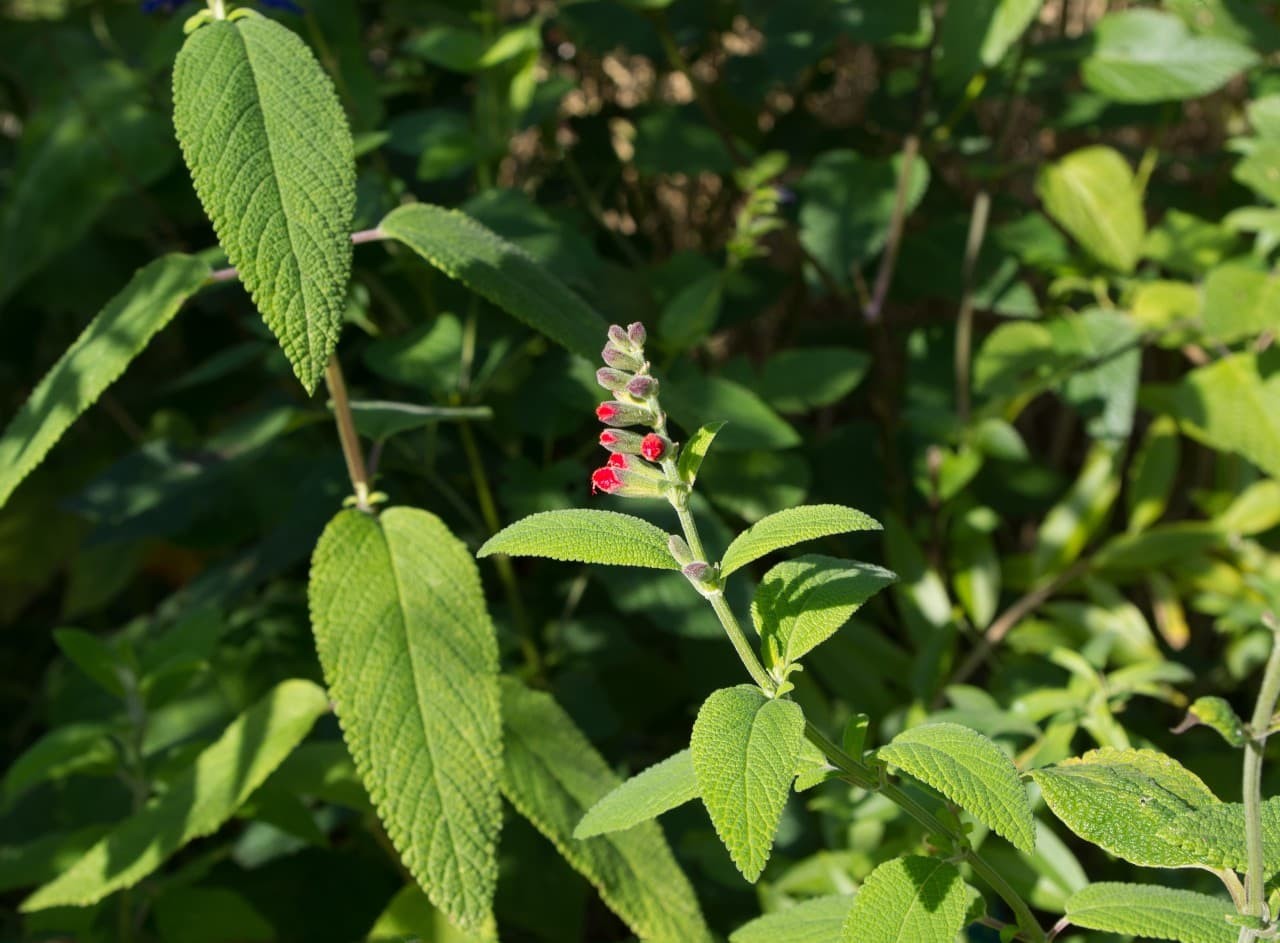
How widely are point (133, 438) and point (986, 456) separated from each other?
114 centimetres

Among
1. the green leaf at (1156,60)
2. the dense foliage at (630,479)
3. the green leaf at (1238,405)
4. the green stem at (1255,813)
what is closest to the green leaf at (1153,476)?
the dense foliage at (630,479)

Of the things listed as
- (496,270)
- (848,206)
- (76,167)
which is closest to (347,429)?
(496,270)

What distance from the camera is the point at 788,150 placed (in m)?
1.69

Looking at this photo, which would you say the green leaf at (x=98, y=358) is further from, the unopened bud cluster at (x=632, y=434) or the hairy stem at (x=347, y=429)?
the unopened bud cluster at (x=632, y=434)

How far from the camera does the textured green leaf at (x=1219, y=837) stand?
0.61 metres

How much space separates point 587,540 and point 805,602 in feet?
0.37

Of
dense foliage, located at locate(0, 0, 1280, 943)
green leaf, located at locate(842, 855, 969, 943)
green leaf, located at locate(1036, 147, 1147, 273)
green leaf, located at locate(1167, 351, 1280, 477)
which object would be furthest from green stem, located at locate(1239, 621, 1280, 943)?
green leaf, located at locate(1036, 147, 1147, 273)

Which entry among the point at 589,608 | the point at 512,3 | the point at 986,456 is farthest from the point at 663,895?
the point at 512,3

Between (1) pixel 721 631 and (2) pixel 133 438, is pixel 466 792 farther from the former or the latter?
(2) pixel 133 438

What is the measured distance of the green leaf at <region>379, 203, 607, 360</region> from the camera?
85 cm

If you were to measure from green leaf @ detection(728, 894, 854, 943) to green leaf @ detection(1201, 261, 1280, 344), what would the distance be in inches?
33.2

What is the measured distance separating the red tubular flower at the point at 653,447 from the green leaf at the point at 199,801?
437 millimetres

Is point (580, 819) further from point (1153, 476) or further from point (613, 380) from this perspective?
point (1153, 476)

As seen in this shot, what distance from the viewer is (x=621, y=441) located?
0.65m
